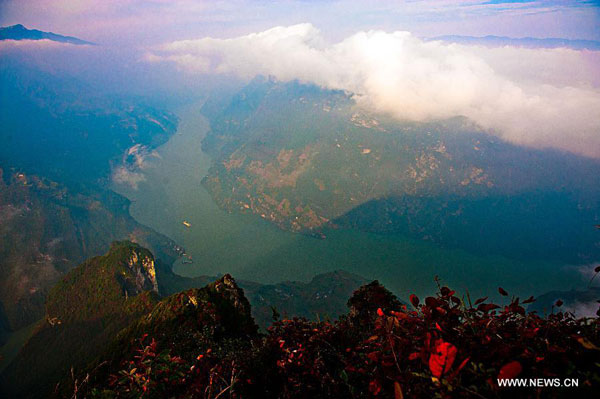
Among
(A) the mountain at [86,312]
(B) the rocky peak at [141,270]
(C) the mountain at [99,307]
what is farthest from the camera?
(B) the rocky peak at [141,270]

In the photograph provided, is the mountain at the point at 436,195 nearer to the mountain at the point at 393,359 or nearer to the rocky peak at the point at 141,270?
the rocky peak at the point at 141,270

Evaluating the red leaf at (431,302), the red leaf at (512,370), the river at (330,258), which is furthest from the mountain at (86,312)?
the red leaf at (512,370)

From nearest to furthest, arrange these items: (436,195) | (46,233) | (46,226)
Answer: (46,233) < (46,226) < (436,195)

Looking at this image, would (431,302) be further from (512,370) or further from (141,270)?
(141,270)

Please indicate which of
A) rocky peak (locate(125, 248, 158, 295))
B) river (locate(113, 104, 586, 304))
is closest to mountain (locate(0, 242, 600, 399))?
rocky peak (locate(125, 248, 158, 295))

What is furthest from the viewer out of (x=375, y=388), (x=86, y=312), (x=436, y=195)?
(x=436, y=195)

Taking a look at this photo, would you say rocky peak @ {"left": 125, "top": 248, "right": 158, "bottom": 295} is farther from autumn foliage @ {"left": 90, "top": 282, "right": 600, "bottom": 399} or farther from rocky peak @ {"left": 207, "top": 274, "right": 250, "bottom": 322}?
autumn foliage @ {"left": 90, "top": 282, "right": 600, "bottom": 399}

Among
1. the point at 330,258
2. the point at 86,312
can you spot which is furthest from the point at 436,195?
the point at 86,312

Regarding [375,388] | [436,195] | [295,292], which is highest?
[375,388]

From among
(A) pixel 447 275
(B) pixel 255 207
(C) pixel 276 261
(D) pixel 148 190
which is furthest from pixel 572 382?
(D) pixel 148 190
